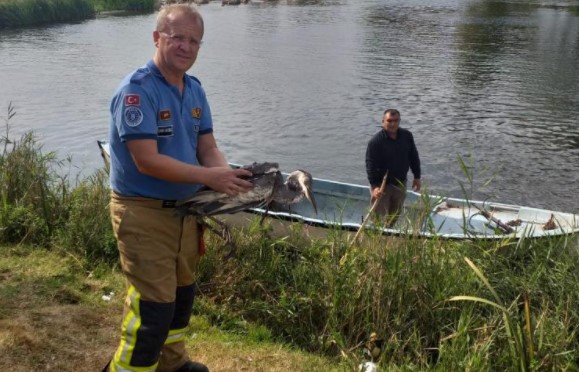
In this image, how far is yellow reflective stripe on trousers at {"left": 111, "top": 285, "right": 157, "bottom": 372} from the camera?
10.3 feet

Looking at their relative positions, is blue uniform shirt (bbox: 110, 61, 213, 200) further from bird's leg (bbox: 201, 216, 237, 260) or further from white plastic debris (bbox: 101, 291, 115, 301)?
white plastic debris (bbox: 101, 291, 115, 301)

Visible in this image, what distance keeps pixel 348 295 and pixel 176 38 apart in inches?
94.8

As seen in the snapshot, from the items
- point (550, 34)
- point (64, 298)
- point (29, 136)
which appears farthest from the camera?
point (550, 34)

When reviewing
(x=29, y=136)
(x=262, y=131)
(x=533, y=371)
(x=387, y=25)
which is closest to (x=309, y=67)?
(x=262, y=131)

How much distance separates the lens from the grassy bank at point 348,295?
13.1 feet

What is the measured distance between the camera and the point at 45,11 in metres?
33.9

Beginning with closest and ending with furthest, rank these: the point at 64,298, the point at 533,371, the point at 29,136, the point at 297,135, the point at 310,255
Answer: the point at 533,371 → the point at 64,298 → the point at 310,255 → the point at 29,136 → the point at 297,135

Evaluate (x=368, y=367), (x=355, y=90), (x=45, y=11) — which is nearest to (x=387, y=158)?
(x=368, y=367)

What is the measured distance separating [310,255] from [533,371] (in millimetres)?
2290

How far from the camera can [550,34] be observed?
2866cm

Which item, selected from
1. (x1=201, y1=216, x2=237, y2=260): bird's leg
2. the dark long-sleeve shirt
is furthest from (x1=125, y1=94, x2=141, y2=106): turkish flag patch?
the dark long-sleeve shirt

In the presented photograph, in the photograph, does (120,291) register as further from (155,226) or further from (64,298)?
(155,226)

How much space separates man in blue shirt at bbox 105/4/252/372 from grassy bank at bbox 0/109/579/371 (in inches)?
36.5

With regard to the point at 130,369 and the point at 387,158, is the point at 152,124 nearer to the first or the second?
the point at 130,369
